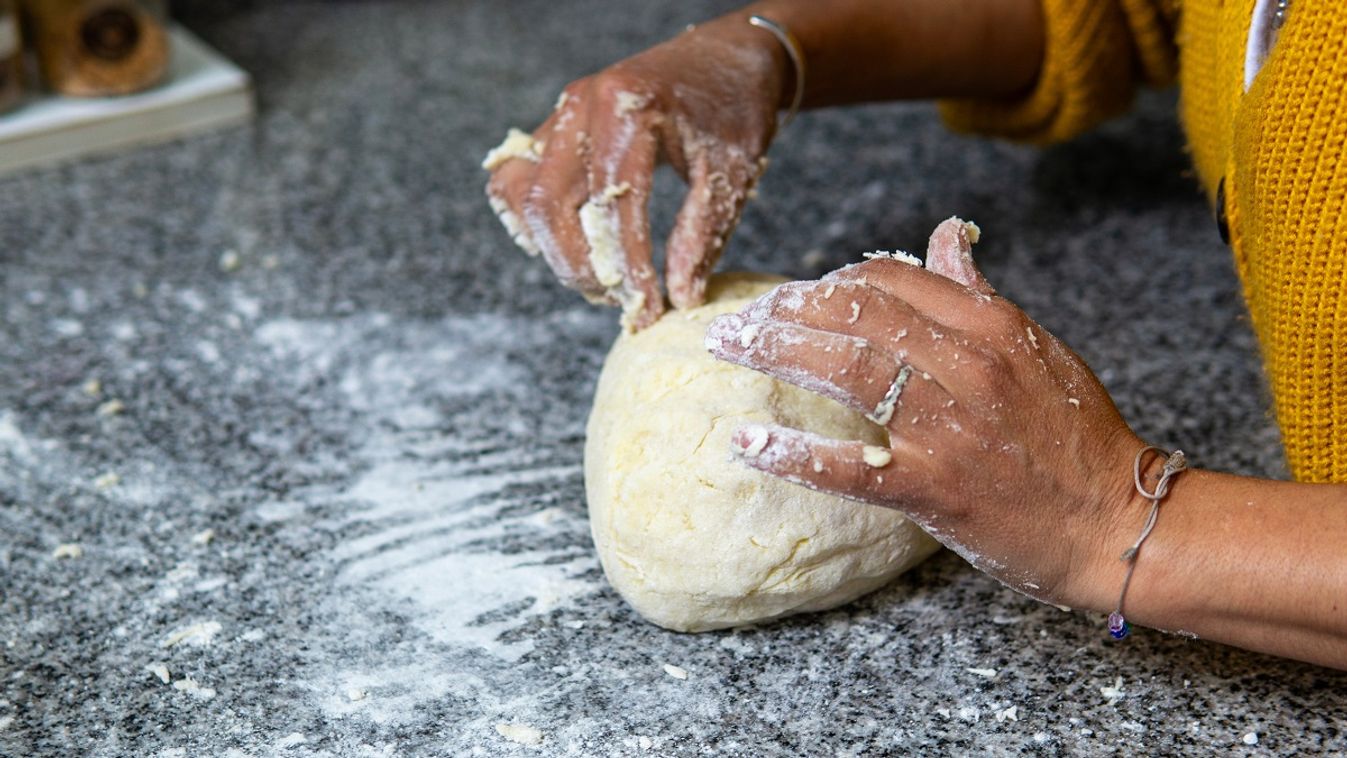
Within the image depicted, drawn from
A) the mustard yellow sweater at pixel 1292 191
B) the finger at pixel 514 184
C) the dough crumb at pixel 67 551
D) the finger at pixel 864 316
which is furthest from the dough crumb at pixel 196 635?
the mustard yellow sweater at pixel 1292 191

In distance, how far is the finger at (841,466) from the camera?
78 cm

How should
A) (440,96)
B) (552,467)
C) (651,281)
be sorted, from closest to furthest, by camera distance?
(651,281) < (552,467) < (440,96)

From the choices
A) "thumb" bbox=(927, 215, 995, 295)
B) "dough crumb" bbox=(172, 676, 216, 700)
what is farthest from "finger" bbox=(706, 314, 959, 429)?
"dough crumb" bbox=(172, 676, 216, 700)

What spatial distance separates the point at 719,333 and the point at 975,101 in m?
0.76

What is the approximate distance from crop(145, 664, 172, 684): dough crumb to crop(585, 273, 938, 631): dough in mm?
336

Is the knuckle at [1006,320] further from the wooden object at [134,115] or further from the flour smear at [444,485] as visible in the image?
the wooden object at [134,115]

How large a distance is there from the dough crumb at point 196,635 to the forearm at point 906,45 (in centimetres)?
69

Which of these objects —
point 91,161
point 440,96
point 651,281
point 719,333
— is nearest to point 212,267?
point 91,161

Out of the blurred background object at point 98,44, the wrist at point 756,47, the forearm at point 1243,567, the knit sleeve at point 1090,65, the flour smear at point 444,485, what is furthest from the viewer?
the blurred background object at point 98,44

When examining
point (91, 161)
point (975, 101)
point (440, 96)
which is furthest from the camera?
point (440, 96)

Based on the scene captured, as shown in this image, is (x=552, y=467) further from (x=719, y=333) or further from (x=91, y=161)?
(x=91, y=161)

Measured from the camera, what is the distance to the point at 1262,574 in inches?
30.6

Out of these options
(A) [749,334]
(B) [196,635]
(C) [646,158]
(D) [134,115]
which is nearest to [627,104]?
(C) [646,158]

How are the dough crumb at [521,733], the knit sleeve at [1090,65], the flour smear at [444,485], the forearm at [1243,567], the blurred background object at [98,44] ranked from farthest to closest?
the blurred background object at [98,44] < the knit sleeve at [1090,65] < the flour smear at [444,485] < the dough crumb at [521,733] < the forearm at [1243,567]
